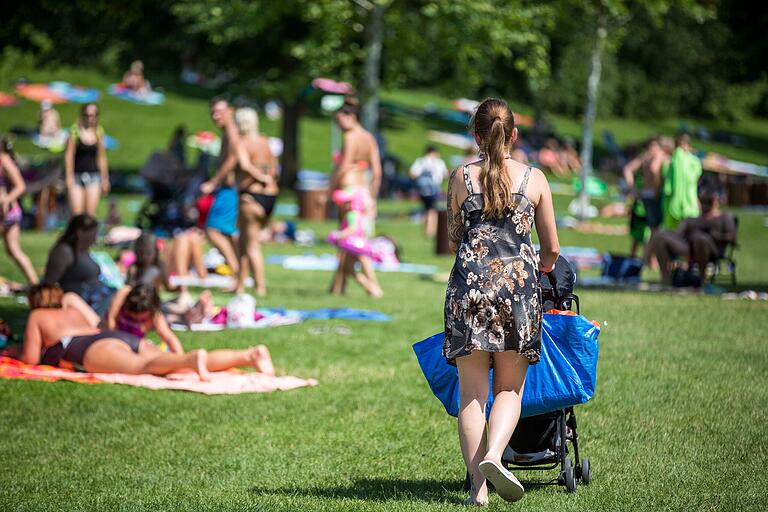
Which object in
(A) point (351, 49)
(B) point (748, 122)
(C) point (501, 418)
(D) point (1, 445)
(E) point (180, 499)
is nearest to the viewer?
(C) point (501, 418)

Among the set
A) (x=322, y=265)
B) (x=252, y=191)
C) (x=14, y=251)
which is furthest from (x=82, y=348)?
(x=322, y=265)

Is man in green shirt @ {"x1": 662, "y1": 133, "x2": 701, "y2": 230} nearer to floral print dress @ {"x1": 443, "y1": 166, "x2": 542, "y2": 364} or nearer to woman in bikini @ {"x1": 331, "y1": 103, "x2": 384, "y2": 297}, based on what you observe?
woman in bikini @ {"x1": 331, "y1": 103, "x2": 384, "y2": 297}

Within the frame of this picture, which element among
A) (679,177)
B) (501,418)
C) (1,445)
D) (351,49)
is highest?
(351,49)

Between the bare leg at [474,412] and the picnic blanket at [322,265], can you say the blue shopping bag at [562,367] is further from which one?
the picnic blanket at [322,265]

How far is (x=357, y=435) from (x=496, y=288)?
7.90 feet

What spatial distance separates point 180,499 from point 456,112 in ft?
164

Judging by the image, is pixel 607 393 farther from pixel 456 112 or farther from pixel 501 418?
pixel 456 112

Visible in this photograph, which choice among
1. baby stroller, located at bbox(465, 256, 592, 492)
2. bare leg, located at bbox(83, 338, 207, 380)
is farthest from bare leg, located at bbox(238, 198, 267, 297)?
baby stroller, located at bbox(465, 256, 592, 492)

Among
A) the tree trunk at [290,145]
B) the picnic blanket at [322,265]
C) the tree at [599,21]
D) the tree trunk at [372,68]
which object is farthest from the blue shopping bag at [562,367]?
the tree trunk at [290,145]

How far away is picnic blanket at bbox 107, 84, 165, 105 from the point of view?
4519 centimetres

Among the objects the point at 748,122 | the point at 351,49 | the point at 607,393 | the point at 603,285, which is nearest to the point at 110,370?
the point at 607,393

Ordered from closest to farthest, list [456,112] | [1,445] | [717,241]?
[1,445]
[717,241]
[456,112]

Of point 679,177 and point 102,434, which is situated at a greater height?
point 679,177

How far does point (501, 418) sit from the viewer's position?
561 centimetres
